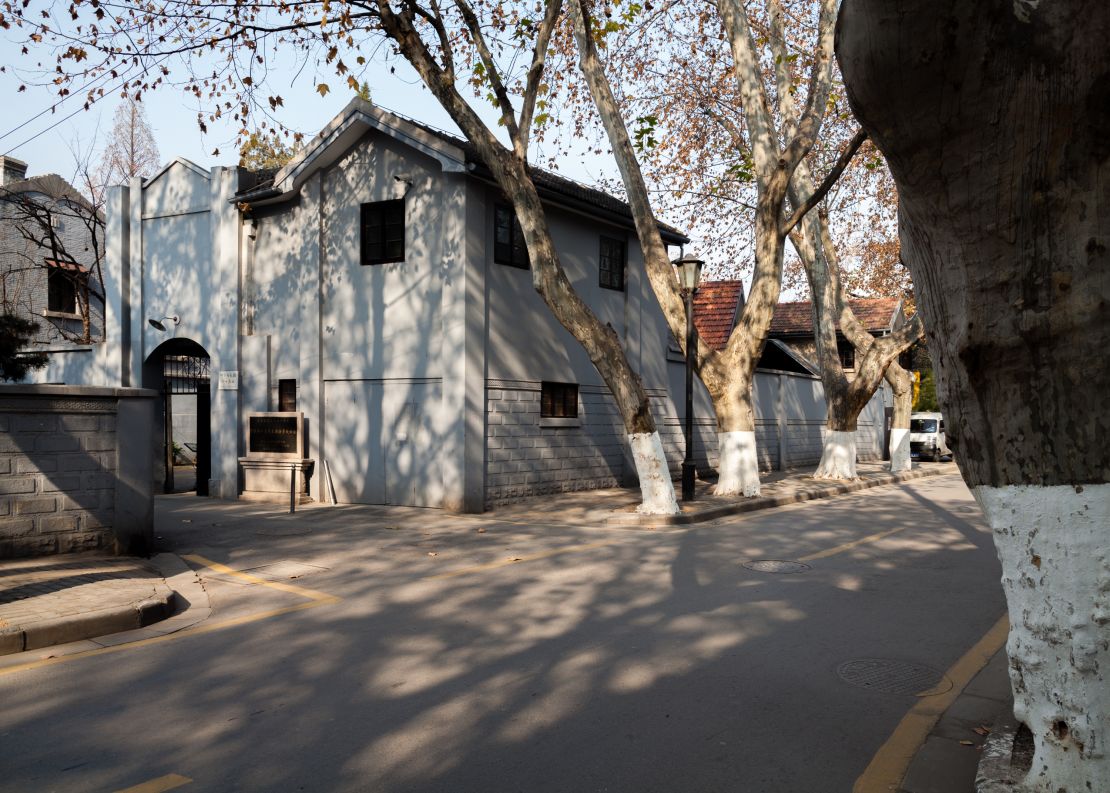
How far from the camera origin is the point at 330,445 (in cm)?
1781

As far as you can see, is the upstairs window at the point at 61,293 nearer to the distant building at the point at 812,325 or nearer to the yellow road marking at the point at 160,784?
the distant building at the point at 812,325

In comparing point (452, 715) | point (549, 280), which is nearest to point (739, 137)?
point (549, 280)

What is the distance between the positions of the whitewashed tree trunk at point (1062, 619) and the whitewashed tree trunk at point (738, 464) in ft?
43.8

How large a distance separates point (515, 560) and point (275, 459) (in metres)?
8.63

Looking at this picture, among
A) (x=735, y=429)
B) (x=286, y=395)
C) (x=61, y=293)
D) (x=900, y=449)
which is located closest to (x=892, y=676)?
(x=735, y=429)

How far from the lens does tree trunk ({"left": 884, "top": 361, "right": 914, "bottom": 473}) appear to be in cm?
2559

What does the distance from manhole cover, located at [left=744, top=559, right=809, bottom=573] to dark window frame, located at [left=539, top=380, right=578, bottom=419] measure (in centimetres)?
831

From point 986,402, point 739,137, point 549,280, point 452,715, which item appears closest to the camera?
point 986,402

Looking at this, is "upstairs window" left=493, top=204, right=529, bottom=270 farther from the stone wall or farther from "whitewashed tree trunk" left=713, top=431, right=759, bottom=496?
the stone wall

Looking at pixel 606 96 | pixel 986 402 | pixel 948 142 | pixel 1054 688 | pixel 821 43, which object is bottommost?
pixel 1054 688

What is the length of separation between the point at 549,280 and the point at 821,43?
7.04 metres

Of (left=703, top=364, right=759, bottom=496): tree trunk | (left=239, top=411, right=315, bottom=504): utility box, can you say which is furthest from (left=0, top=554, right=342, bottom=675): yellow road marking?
(left=703, top=364, right=759, bottom=496): tree trunk

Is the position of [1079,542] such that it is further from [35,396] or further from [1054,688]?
[35,396]

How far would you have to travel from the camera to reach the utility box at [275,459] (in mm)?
17297
